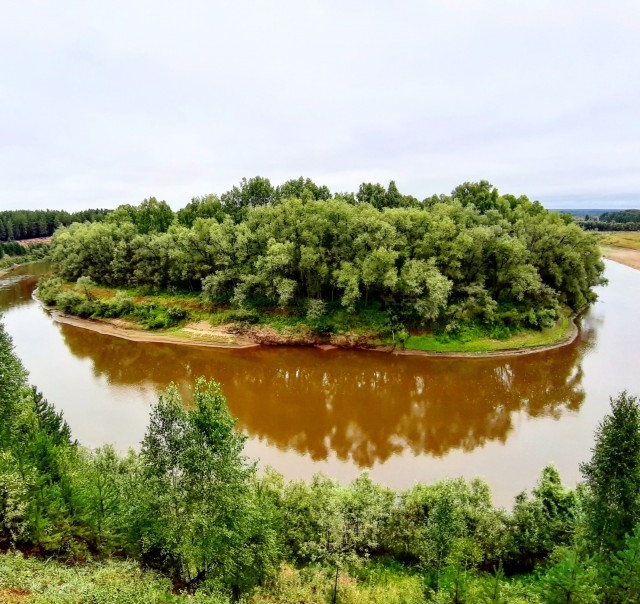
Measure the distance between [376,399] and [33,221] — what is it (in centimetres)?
11807

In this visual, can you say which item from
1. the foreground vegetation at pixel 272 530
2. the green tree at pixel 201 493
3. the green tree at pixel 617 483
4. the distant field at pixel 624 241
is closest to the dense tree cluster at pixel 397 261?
the foreground vegetation at pixel 272 530

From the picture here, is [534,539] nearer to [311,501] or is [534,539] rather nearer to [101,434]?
[311,501]

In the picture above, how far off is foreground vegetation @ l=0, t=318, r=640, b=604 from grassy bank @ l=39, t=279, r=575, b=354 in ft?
70.5

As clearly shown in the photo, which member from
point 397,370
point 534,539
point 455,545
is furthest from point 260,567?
point 397,370

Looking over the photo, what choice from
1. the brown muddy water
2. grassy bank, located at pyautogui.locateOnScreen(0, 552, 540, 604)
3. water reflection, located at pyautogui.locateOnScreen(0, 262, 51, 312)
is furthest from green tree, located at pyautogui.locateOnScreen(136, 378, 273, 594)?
water reflection, located at pyautogui.locateOnScreen(0, 262, 51, 312)

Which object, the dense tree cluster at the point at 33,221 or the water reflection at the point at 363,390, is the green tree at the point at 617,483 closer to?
the water reflection at the point at 363,390

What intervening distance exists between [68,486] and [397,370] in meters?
24.9

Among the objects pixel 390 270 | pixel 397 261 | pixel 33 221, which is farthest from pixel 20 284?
pixel 390 270

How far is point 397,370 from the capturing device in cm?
3366

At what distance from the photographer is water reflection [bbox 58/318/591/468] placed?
24672 millimetres

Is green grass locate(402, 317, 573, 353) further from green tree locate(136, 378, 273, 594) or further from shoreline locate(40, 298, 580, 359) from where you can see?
green tree locate(136, 378, 273, 594)

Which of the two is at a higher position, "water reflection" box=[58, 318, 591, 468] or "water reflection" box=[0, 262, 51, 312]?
"water reflection" box=[0, 262, 51, 312]

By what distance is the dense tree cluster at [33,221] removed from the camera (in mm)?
104000

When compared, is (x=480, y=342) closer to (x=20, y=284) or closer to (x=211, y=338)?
(x=211, y=338)
